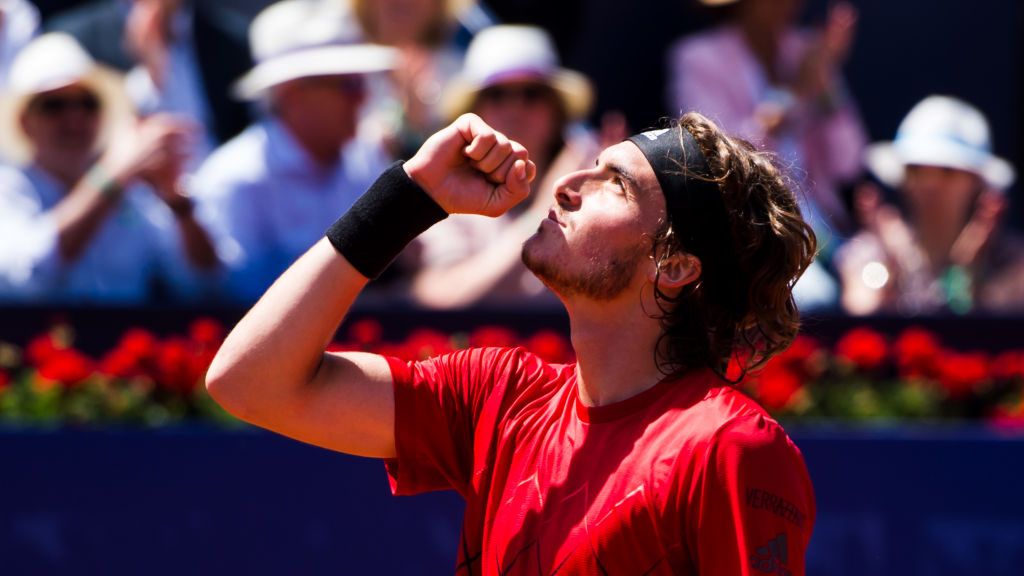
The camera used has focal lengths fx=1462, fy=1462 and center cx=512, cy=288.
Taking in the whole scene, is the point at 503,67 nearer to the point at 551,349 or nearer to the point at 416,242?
the point at 416,242

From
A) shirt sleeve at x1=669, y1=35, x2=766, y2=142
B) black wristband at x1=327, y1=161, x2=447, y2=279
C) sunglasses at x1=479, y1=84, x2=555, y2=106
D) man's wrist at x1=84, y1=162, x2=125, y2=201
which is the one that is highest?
black wristband at x1=327, y1=161, x2=447, y2=279

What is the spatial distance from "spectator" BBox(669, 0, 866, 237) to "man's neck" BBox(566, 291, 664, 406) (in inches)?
160

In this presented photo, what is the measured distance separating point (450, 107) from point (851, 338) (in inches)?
75.0

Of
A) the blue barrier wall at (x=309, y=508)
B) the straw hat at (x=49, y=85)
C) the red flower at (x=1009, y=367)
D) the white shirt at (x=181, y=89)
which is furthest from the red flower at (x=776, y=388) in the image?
the straw hat at (x=49, y=85)

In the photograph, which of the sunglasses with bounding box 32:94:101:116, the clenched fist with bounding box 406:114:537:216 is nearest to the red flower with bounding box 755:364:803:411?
the clenched fist with bounding box 406:114:537:216

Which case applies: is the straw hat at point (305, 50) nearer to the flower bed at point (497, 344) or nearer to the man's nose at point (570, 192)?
the flower bed at point (497, 344)

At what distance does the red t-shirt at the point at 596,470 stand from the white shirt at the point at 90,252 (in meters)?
3.19

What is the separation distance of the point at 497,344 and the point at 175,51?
2.46 m

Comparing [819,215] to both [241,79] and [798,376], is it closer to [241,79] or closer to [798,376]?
[798,376]

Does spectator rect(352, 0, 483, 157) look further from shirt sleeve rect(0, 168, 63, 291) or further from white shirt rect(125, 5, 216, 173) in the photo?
shirt sleeve rect(0, 168, 63, 291)

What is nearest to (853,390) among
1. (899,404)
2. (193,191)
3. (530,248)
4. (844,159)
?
(899,404)

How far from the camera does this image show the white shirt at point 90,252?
5613 mm

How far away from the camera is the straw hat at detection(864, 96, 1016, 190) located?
22.6 ft

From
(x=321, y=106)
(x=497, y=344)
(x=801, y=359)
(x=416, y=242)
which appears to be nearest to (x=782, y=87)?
→ (x=801, y=359)
